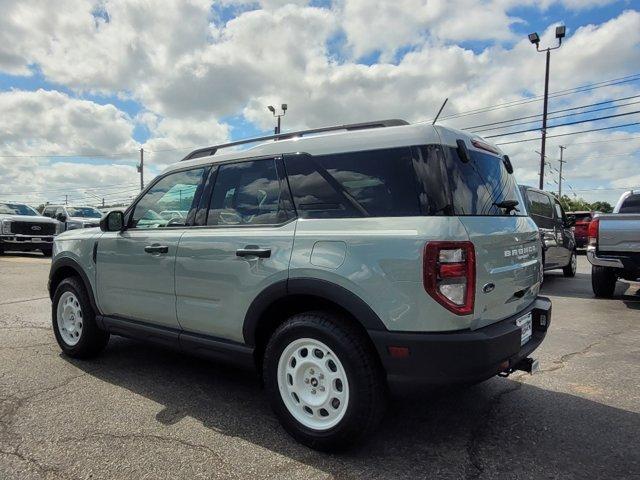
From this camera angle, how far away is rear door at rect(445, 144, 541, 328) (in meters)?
2.81

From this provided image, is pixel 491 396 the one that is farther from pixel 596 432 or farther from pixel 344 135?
pixel 344 135

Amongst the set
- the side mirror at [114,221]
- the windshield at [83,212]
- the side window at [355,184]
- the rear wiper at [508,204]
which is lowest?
the windshield at [83,212]

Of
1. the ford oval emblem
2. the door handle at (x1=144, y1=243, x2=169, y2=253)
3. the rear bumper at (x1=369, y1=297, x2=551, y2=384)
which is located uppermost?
the door handle at (x1=144, y1=243, x2=169, y2=253)

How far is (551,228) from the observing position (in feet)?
33.3

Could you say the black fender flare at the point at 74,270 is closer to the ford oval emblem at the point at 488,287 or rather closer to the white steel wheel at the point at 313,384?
the white steel wheel at the point at 313,384

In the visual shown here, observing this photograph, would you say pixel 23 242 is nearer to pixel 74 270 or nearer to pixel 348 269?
pixel 74 270

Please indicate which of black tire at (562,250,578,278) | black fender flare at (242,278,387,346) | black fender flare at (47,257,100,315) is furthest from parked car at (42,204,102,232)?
black fender flare at (242,278,387,346)

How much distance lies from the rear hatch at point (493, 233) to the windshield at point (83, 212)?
20.8 m

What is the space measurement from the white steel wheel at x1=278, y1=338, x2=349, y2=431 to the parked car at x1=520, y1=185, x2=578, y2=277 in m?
7.16

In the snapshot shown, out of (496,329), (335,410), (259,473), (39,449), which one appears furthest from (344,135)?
(39,449)

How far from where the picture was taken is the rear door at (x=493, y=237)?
110 inches

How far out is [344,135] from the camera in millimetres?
3227

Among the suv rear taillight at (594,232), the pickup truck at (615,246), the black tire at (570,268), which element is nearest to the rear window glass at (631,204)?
the pickup truck at (615,246)

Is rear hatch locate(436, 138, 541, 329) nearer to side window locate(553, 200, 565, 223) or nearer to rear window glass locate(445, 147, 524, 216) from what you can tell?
rear window glass locate(445, 147, 524, 216)
